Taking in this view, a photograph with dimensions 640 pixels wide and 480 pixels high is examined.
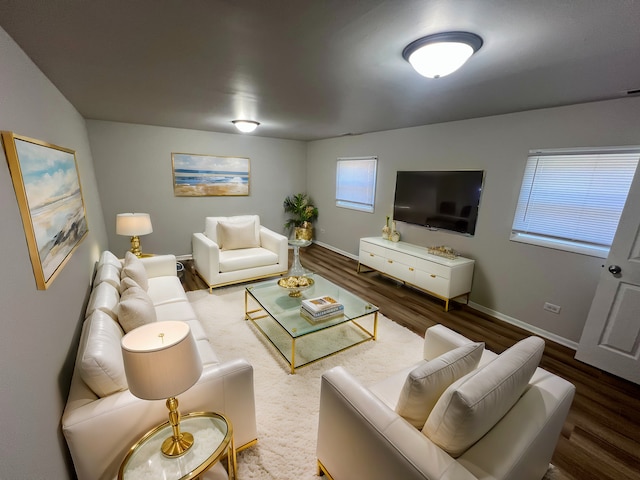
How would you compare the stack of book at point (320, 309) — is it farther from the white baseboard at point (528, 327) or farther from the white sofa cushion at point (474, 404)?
the white baseboard at point (528, 327)

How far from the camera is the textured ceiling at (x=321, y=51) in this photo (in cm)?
113

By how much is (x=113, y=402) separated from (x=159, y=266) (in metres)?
2.14

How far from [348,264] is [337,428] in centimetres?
363

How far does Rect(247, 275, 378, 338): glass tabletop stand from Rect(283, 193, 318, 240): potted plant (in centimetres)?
274

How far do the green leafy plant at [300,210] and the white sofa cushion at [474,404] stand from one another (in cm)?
491

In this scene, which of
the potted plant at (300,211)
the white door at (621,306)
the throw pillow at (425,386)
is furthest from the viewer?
the potted plant at (300,211)

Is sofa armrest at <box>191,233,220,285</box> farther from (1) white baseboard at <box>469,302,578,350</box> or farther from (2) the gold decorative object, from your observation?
(1) white baseboard at <box>469,302,578,350</box>

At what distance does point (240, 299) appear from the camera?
3.37m

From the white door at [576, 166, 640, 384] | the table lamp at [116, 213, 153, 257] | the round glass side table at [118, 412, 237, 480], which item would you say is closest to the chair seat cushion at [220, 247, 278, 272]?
the table lamp at [116, 213, 153, 257]

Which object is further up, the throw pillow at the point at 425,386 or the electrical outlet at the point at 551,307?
the throw pillow at the point at 425,386

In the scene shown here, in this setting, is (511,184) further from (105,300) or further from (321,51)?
(105,300)

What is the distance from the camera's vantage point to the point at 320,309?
7.88ft

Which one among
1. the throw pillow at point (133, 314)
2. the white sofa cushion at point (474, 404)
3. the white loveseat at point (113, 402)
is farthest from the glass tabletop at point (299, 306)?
the white sofa cushion at point (474, 404)

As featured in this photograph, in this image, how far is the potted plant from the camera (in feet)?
19.0
